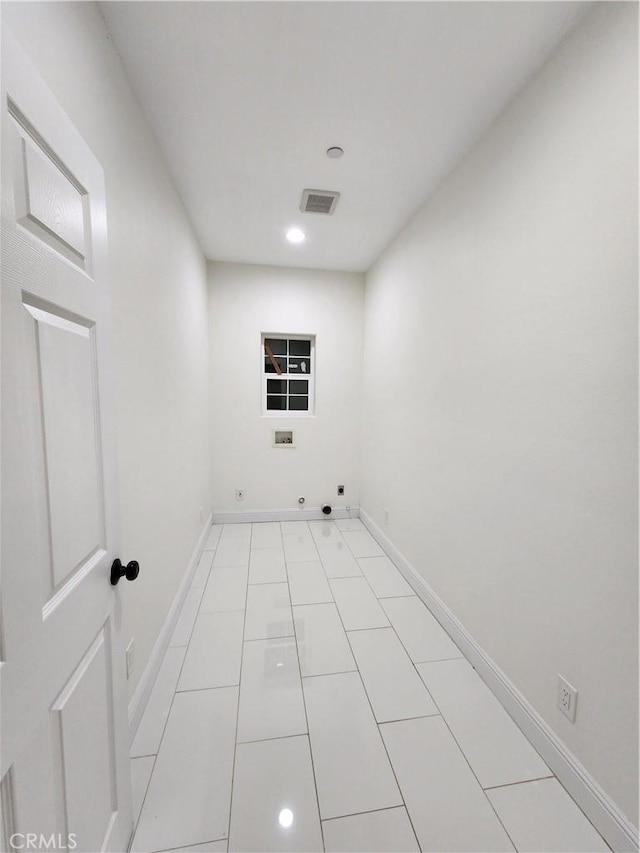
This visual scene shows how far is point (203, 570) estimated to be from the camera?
2.78 m

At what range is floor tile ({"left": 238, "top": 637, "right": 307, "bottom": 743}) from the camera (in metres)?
1.45

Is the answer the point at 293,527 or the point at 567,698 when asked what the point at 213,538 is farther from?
the point at 567,698

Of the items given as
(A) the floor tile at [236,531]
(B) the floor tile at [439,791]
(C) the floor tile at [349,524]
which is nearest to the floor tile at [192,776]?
(B) the floor tile at [439,791]

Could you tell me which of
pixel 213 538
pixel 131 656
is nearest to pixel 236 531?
pixel 213 538

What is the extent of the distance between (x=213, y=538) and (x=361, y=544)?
146cm

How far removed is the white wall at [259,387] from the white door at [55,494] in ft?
9.07

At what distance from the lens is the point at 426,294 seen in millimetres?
2445

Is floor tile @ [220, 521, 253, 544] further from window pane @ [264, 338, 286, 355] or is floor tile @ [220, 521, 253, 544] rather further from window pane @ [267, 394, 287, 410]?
window pane @ [264, 338, 286, 355]

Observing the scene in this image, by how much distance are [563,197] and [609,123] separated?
0.22 metres

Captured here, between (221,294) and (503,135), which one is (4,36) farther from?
(221,294)

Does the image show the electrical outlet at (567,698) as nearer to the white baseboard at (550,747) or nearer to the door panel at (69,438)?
the white baseboard at (550,747)

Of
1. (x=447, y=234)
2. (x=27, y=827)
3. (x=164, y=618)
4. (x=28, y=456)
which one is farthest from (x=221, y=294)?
(x=27, y=827)

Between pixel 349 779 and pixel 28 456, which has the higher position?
pixel 28 456

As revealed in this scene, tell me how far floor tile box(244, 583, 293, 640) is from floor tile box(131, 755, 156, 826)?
0.73 meters
